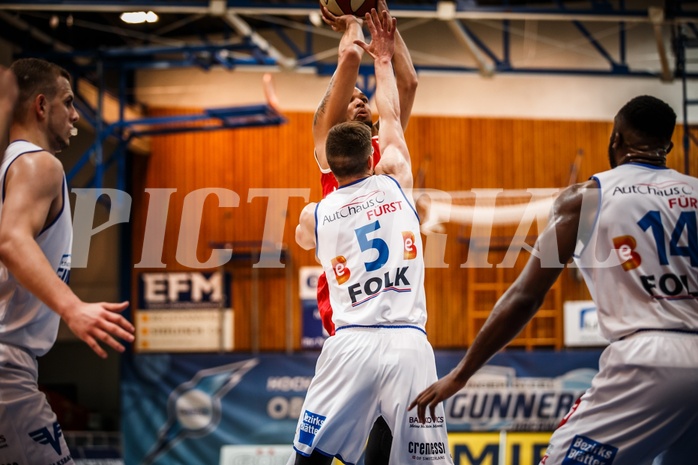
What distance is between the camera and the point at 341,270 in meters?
4.96

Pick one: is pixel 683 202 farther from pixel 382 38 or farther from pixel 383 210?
pixel 382 38

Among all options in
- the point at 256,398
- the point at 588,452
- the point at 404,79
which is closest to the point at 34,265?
the point at 588,452

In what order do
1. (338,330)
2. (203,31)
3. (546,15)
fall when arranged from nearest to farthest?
1. (338,330)
2. (546,15)
3. (203,31)

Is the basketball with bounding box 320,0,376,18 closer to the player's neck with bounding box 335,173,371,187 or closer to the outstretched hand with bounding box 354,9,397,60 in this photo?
the outstretched hand with bounding box 354,9,397,60

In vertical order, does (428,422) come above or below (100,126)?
below

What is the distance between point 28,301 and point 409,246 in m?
2.23

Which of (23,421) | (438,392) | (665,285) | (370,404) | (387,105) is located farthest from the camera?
→ (387,105)

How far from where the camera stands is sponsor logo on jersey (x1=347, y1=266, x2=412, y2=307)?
4836 mm

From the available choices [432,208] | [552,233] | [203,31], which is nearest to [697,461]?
[552,233]

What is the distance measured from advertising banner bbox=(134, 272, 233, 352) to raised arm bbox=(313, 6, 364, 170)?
12104 mm

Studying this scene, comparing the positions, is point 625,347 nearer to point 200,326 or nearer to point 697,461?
point 697,461

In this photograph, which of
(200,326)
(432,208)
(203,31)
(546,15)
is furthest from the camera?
(203,31)

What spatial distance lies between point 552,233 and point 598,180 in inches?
14.2

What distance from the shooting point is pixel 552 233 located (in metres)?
3.98
